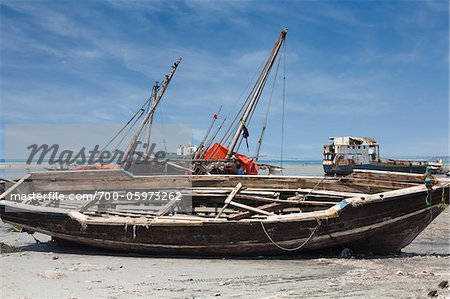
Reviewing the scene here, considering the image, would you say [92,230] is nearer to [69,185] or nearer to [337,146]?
[69,185]

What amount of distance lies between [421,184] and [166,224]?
6.11 m

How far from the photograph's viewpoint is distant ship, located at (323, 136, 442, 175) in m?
49.2

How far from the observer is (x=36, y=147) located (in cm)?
1418

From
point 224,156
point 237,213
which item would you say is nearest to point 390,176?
point 237,213

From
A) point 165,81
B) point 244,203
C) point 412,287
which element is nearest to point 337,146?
point 165,81

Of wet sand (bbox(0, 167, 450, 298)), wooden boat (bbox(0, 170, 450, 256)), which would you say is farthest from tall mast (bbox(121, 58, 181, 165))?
wet sand (bbox(0, 167, 450, 298))

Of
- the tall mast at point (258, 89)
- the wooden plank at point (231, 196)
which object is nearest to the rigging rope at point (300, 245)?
the wooden plank at point (231, 196)

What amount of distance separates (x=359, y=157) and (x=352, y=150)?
116 centimetres

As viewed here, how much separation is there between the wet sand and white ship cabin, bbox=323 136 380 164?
4139 centimetres

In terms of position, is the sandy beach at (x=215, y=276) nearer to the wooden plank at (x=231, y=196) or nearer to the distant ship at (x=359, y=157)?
the wooden plank at (x=231, y=196)

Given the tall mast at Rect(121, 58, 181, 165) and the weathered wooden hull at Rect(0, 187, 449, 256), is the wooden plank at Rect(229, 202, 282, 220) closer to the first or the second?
the weathered wooden hull at Rect(0, 187, 449, 256)

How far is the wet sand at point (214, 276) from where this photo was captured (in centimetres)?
694

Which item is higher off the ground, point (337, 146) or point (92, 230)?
point (337, 146)

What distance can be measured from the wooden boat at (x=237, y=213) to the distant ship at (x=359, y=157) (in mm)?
37938
